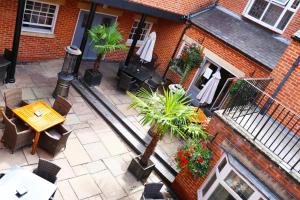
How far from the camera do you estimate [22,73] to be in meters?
9.80

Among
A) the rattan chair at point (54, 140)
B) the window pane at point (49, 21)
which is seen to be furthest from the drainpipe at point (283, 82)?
the window pane at point (49, 21)

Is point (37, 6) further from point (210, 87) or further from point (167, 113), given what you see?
point (210, 87)

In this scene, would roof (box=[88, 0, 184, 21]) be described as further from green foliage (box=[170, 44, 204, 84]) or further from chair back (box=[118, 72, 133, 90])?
chair back (box=[118, 72, 133, 90])

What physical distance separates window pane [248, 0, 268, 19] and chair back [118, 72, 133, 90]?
231 inches

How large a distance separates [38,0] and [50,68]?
254 cm

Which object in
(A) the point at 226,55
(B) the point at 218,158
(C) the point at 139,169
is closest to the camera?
(B) the point at 218,158

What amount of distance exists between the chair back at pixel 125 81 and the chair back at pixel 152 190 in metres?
5.03

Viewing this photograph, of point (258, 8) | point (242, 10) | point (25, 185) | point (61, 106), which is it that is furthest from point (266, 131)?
point (242, 10)

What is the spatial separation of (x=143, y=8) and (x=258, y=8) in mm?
4795

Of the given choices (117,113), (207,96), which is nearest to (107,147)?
(117,113)

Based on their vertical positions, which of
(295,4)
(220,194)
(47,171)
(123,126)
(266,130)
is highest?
(295,4)

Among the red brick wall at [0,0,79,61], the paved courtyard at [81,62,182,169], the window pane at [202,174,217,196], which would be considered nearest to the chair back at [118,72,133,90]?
the paved courtyard at [81,62,182,169]

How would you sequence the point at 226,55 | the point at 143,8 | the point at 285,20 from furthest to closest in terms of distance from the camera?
1. the point at 226,55
2. the point at 285,20
3. the point at 143,8

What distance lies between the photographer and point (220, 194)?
6863mm
